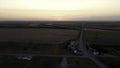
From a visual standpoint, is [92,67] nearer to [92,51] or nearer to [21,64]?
[21,64]

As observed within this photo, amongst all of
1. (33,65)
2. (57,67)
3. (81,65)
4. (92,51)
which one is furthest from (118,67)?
(92,51)

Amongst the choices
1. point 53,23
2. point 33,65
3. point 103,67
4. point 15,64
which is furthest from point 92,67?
point 53,23

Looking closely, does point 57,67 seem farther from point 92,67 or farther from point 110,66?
point 110,66

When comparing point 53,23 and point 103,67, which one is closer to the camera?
point 103,67

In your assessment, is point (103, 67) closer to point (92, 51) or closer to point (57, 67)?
point (57, 67)

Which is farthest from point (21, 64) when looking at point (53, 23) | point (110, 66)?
point (53, 23)

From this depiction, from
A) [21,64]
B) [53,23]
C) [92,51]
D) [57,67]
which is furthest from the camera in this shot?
[53,23]

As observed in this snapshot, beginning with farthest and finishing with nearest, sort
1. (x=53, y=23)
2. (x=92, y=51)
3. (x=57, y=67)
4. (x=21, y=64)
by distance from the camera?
(x=53, y=23), (x=92, y=51), (x=21, y=64), (x=57, y=67)
